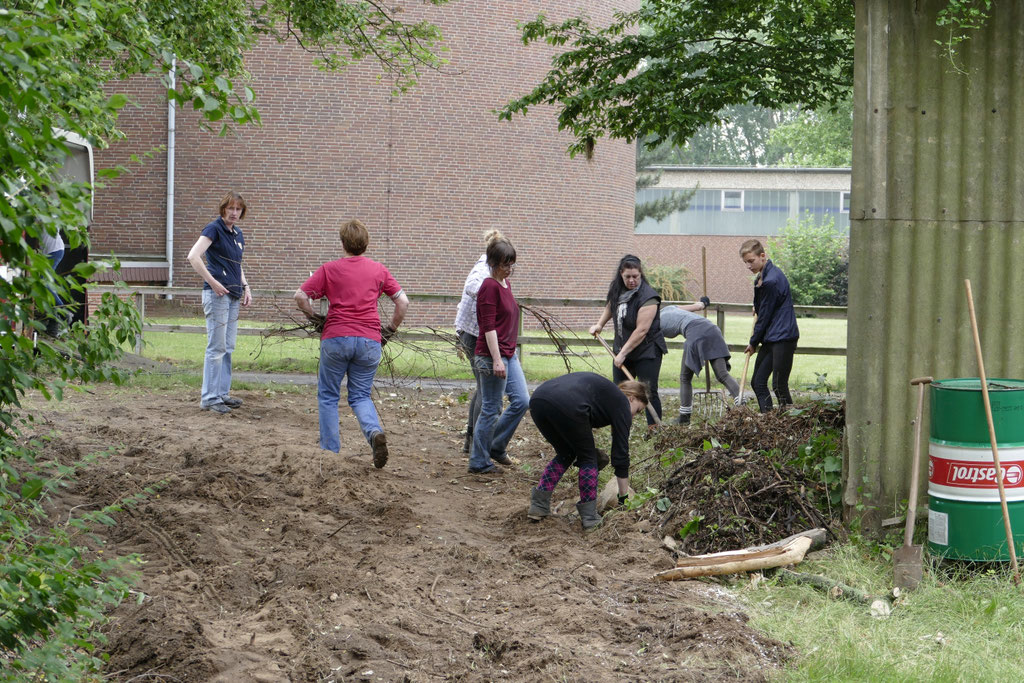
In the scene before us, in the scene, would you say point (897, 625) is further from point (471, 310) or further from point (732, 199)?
point (732, 199)

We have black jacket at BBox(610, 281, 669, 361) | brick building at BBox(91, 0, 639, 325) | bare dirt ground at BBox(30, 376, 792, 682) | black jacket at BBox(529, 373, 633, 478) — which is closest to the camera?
bare dirt ground at BBox(30, 376, 792, 682)

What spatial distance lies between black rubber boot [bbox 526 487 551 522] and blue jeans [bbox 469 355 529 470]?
49.6 inches

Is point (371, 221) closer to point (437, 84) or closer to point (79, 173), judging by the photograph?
point (437, 84)

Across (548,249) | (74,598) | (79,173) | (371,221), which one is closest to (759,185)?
(548,249)

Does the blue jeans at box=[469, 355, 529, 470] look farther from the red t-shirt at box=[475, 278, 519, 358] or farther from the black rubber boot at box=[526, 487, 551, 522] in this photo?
the black rubber boot at box=[526, 487, 551, 522]

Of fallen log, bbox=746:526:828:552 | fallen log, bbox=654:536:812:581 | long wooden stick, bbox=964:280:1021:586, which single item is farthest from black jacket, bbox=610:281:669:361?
long wooden stick, bbox=964:280:1021:586

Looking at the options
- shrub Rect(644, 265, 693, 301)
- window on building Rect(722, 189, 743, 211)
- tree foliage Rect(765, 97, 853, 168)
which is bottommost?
shrub Rect(644, 265, 693, 301)

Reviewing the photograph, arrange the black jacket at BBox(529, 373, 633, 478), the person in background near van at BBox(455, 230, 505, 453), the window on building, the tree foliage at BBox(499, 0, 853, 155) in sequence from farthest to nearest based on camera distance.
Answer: the window on building
the tree foliage at BBox(499, 0, 853, 155)
the person in background near van at BBox(455, 230, 505, 453)
the black jacket at BBox(529, 373, 633, 478)

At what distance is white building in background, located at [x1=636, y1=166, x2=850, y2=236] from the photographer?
44250 mm

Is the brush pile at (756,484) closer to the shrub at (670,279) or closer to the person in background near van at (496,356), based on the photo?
the person in background near van at (496,356)

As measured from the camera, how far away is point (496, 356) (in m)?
7.12

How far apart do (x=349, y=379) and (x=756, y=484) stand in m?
3.00

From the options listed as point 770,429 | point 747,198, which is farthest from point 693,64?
point 747,198

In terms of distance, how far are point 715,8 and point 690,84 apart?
2.48ft
